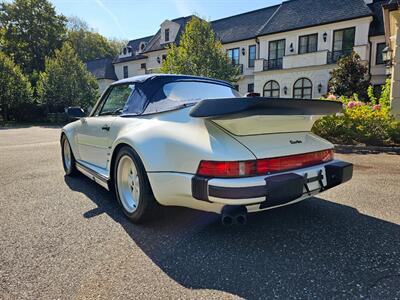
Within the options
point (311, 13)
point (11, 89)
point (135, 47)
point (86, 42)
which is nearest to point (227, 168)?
point (311, 13)

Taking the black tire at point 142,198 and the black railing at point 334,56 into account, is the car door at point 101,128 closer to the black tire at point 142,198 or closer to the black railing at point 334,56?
the black tire at point 142,198

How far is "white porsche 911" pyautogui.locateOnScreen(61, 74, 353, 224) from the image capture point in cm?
204

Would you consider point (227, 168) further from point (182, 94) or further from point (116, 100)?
point (116, 100)

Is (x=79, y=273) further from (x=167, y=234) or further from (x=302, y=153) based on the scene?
(x=302, y=153)

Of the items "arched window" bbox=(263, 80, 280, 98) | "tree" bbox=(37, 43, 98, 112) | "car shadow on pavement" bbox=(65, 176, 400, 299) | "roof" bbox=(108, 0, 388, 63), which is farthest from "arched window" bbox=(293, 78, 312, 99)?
"car shadow on pavement" bbox=(65, 176, 400, 299)

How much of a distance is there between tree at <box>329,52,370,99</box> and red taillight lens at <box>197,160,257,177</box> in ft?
50.3

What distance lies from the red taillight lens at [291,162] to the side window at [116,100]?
1830 mm

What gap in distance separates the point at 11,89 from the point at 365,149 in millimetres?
26406

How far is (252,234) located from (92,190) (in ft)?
7.86

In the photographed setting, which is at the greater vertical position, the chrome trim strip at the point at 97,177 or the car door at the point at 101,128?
the car door at the point at 101,128

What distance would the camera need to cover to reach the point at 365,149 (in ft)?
24.6

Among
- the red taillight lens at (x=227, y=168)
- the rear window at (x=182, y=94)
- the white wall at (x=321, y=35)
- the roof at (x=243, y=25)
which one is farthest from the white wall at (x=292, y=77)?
the red taillight lens at (x=227, y=168)

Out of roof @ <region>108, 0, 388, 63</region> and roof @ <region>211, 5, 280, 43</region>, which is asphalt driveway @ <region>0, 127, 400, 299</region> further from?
roof @ <region>211, 5, 280, 43</region>

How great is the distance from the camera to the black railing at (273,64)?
21083 millimetres
